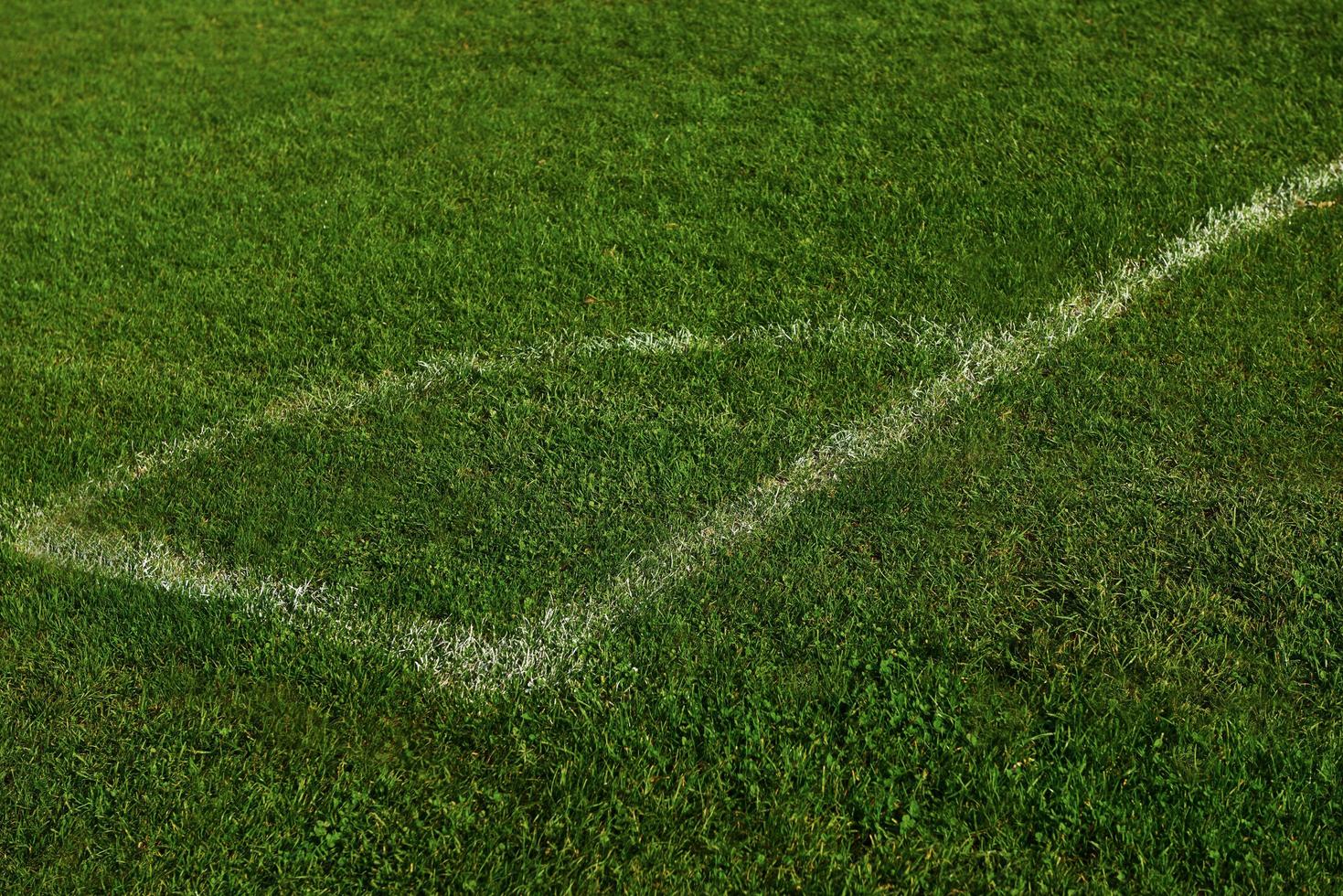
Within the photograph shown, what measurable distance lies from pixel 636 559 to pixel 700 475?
39cm

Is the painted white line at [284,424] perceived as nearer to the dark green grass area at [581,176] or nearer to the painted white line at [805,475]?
the dark green grass area at [581,176]

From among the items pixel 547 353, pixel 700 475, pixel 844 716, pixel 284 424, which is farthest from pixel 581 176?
pixel 844 716

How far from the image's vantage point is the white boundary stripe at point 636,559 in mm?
2859

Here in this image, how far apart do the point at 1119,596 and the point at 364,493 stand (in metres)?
2.18

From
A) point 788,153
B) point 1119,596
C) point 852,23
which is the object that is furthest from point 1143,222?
point 852,23

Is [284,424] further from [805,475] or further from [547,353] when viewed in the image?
[805,475]

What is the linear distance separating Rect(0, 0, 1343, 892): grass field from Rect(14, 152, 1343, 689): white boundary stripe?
17 mm

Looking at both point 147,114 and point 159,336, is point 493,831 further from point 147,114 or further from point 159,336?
point 147,114

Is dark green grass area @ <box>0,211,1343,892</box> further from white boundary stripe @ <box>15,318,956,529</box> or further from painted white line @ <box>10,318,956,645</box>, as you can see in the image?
white boundary stripe @ <box>15,318,956,529</box>

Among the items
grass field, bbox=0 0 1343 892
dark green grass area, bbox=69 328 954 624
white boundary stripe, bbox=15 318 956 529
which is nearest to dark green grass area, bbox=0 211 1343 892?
grass field, bbox=0 0 1343 892

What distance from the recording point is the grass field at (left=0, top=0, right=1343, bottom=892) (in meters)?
2.45

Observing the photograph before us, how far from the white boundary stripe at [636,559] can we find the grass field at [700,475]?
2 centimetres

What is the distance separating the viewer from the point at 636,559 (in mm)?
3090

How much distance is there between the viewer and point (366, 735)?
2.64 metres
